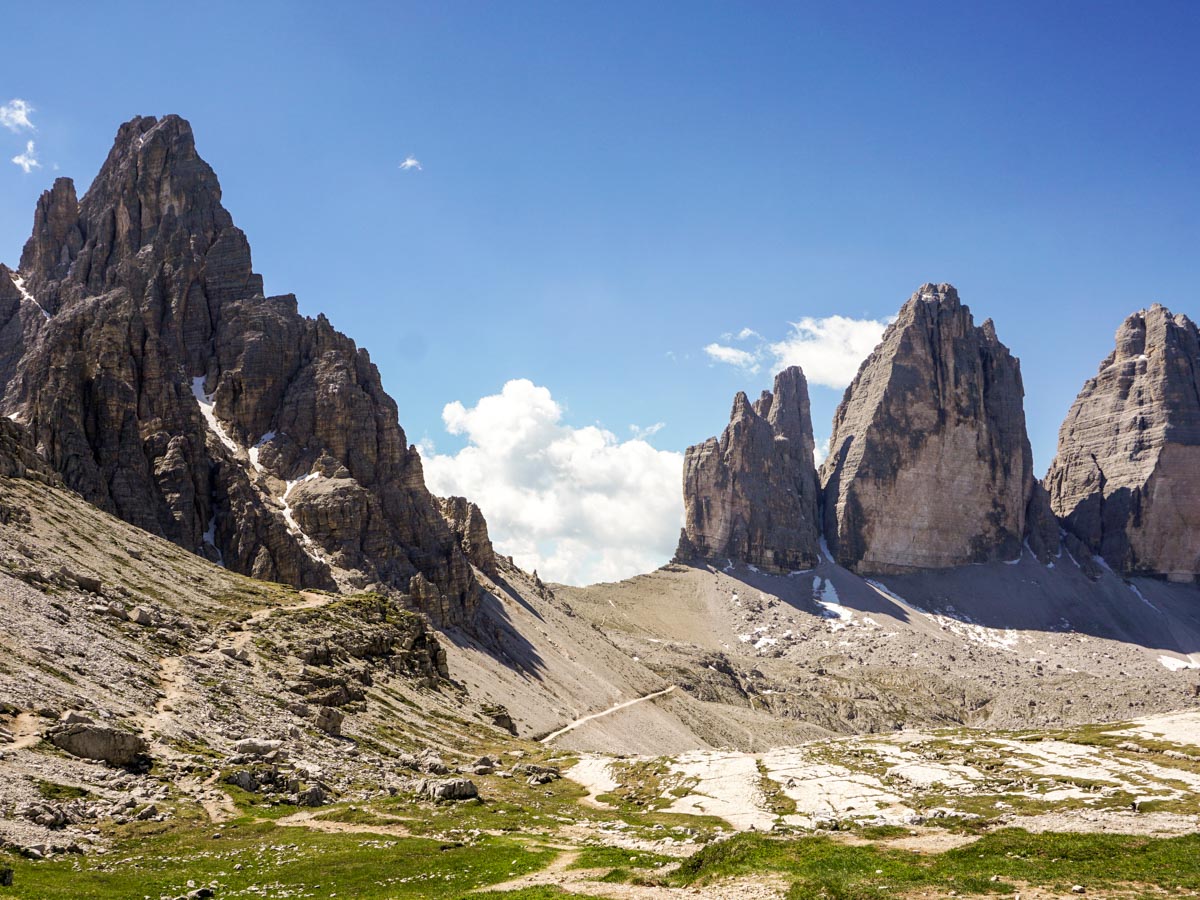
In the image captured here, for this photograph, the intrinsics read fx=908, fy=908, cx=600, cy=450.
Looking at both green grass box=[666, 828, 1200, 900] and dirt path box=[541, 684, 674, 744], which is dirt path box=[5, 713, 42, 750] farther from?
dirt path box=[541, 684, 674, 744]

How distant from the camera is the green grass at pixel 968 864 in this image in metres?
27.0

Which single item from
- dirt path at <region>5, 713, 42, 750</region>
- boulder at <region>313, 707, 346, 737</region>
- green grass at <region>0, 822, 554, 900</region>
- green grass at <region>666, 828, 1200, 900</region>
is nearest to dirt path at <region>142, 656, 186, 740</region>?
dirt path at <region>5, 713, 42, 750</region>

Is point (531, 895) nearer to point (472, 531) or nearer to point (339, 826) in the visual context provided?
point (339, 826)

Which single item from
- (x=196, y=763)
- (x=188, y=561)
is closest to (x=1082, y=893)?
(x=196, y=763)

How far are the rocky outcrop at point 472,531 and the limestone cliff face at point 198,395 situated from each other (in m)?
19.4

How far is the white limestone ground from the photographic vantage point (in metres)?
48.7

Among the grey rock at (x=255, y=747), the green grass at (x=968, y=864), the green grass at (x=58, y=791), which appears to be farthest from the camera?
the grey rock at (x=255, y=747)

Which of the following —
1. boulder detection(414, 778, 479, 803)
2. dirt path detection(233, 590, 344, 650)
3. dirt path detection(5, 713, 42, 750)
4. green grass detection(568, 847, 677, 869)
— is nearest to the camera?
green grass detection(568, 847, 677, 869)

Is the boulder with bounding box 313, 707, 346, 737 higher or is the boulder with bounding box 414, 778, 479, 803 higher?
the boulder with bounding box 313, 707, 346, 737

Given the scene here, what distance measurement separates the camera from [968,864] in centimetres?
2989

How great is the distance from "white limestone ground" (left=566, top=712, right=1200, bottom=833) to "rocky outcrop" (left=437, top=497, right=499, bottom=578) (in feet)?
284

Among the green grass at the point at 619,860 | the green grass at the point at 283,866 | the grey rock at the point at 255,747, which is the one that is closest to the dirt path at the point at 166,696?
the grey rock at the point at 255,747

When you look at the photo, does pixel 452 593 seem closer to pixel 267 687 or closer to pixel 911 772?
pixel 267 687

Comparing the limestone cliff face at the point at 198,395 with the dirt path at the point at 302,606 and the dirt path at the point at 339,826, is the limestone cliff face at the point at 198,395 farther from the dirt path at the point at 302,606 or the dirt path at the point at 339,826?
the dirt path at the point at 339,826
